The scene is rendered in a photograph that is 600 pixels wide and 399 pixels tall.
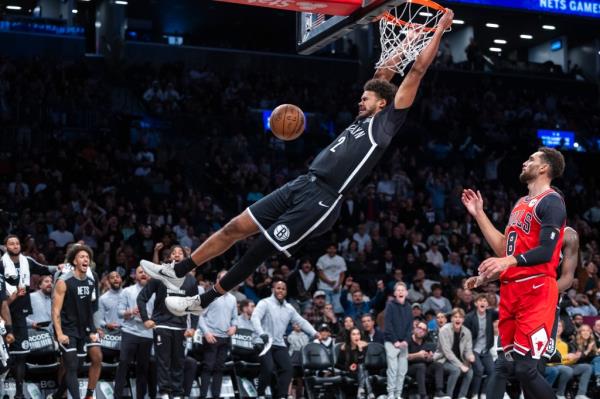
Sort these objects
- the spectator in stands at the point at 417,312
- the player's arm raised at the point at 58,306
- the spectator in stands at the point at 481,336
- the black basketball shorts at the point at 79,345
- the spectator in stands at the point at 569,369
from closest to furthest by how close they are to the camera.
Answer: the player's arm raised at the point at 58,306, the black basketball shorts at the point at 79,345, the spectator in stands at the point at 481,336, the spectator in stands at the point at 569,369, the spectator in stands at the point at 417,312

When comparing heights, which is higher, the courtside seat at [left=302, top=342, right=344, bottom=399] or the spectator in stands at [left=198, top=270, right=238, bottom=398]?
the spectator in stands at [left=198, top=270, right=238, bottom=398]

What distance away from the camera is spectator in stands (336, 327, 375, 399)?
14734mm

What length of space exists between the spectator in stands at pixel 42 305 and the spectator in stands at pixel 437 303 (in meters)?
7.00

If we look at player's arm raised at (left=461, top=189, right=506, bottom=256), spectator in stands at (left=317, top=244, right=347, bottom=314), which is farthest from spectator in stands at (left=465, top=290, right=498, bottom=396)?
player's arm raised at (left=461, top=189, right=506, bottom=256)

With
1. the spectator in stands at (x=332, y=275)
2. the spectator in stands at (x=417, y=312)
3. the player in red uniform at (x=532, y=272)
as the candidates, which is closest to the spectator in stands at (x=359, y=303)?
the spectator in stands at (x=332, y=275)

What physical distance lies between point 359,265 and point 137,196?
5.29 metres

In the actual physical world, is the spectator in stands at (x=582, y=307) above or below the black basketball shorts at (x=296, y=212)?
below

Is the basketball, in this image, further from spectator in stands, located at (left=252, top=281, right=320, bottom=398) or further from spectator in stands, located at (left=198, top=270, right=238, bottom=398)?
spectator in stands, located at (left=252, top=281, right=320, bottom=398)

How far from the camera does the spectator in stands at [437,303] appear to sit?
1712 cm

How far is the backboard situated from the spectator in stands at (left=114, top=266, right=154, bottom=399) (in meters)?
5.13

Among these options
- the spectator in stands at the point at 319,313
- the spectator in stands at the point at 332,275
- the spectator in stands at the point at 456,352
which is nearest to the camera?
the spectator in stands at the point at 456,352

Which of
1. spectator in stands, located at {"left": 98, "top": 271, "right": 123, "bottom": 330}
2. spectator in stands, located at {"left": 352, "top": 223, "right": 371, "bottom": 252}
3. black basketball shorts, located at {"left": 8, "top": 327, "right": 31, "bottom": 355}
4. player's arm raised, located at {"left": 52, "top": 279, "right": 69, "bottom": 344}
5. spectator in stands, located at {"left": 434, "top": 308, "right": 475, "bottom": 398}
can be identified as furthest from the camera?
spectator in stands, located at {"left": 352, "top": 223, "right": 371, "bottom": 252}

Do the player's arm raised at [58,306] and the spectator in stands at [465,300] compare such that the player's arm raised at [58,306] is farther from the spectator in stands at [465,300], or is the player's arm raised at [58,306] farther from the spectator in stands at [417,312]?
the spectator in stands at [465,300]

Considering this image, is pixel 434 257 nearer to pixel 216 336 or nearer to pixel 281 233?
pixel 216 336
